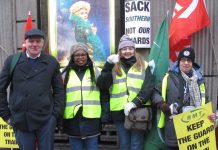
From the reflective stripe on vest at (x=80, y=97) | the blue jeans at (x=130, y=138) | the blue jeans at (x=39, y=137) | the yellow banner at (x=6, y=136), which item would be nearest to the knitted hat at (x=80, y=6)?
the reflective stripe on vest at (x=80, y=97)

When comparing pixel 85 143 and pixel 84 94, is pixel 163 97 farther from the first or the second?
pixel 85 143

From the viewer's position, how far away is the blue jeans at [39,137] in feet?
12.1

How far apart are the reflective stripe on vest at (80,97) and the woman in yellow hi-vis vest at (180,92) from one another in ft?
2.43

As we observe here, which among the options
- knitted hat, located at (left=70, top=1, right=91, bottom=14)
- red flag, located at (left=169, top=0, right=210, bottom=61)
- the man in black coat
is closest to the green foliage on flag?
red flag, located at (left=169, top=0, right=210, bottom=61)

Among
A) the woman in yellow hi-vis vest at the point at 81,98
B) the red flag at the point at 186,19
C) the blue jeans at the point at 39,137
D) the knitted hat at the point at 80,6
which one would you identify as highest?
the knitted hat at the point at 80,6

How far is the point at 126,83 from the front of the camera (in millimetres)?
3965

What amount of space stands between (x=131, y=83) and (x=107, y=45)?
1.68 meters

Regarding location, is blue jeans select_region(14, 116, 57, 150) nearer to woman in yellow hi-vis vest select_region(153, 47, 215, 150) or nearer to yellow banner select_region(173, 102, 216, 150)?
woman in yellow hi-vis vest select_region(153, 47, 215, 150)

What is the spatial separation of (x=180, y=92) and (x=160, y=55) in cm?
94

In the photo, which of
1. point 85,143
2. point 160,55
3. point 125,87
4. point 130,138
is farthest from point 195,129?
point 85,143

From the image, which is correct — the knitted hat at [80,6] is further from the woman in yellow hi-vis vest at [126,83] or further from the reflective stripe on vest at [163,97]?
the reflective stripe on vest at [163,97]

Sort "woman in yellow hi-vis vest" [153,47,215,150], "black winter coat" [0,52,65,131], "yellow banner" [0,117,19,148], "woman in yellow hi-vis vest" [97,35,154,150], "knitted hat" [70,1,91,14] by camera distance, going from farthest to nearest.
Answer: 1. "knitted hat" [70,1,91,14]
2. "yellow banner" [0,117,19,148]
3. "woman in yellow hi-vis vest" [97,35,154,150]
4. "woman in yellow hi-vis vest" [153,47,215,150]
5. "black winter coat" [0,52,65,131]

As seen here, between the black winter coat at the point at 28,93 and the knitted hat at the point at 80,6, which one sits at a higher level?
the knitted hat at the point at 80,6

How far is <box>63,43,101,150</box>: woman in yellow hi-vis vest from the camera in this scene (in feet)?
12.8
